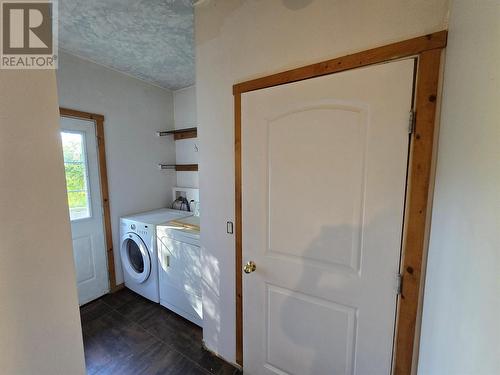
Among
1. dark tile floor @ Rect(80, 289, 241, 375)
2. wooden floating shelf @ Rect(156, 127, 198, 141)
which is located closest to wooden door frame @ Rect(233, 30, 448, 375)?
dark tile floor @ Rect(80, 289, 241, 375)

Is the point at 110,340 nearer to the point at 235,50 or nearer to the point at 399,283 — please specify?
the point at 399,283

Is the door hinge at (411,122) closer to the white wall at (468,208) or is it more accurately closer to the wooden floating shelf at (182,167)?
the white wall at (468,208)

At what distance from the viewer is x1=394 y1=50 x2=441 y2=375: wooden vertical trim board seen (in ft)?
2.63

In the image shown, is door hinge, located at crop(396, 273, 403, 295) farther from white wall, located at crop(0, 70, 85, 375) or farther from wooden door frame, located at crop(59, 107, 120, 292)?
wooden door frame, located at crop(59, 107, 120, 292)

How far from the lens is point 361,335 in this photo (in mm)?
1017

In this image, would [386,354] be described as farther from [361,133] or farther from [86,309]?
[86,309]

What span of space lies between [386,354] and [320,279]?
41 cm

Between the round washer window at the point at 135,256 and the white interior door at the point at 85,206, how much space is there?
0.88 feet

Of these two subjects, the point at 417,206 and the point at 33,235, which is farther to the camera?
the point at 417,206

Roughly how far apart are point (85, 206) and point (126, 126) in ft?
3.34

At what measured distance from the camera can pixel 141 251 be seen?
2252 mm

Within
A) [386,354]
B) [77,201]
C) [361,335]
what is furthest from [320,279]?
[77,201]

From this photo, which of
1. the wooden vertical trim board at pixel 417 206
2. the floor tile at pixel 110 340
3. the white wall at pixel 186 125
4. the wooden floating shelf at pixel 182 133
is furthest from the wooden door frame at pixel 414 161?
the white wall at pixel 186 125

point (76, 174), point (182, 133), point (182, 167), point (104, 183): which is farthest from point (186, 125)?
point (76, 174)
